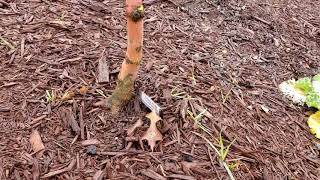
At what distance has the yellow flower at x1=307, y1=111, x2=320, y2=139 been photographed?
218cm

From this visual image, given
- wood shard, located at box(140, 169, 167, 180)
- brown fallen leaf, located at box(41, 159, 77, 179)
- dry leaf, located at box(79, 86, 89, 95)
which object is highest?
dry leaf, located at box(79, 86, 89, 95)

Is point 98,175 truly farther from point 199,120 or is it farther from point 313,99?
point 313,99


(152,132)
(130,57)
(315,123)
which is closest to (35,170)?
(152,132)

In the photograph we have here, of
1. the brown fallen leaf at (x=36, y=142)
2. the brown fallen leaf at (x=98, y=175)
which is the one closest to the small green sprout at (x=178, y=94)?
the brown fallen leaf at (x=98, y=175)

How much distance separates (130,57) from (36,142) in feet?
1.91

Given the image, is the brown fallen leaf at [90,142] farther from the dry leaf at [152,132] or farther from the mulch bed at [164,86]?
the dry leaf at [152,132]

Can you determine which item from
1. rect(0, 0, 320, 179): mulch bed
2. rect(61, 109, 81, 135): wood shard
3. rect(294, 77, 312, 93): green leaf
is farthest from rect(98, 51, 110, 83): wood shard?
rect(294, 77, 312, 93): green leaf

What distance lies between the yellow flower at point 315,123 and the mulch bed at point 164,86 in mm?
40

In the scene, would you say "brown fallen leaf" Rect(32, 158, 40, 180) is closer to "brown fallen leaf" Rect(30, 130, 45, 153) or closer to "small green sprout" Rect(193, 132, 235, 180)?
"brown fallen leaf" Rect(30, 130, 45, 153)

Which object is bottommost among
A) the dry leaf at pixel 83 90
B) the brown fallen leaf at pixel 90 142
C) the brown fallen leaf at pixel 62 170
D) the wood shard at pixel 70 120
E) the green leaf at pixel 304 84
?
the brown fallen leaf at pixel 62 170

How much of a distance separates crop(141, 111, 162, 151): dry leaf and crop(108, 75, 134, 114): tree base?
15 centimetres

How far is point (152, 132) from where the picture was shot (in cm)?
184

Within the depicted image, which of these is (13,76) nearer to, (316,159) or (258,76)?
(258,76)

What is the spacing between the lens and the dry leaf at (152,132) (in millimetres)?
1827
